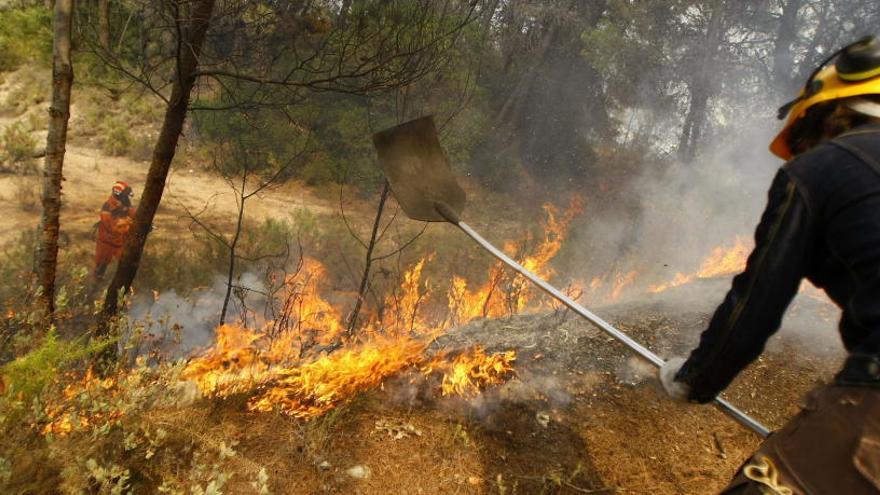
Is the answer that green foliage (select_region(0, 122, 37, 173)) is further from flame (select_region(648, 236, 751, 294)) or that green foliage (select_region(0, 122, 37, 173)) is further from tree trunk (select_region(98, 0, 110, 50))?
flame (select_region(648, 236, 751, 294))

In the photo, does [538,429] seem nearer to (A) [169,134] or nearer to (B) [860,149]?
(B) [860,149]

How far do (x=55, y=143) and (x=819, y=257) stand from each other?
482 cm

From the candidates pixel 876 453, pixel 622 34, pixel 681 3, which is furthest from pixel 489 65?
pixel 876 453

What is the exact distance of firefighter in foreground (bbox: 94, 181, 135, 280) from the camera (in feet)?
23.5

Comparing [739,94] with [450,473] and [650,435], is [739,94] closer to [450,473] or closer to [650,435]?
[650,435]

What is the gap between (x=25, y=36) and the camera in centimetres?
1377

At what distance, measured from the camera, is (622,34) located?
16047 mm

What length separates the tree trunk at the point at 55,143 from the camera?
3516 mm

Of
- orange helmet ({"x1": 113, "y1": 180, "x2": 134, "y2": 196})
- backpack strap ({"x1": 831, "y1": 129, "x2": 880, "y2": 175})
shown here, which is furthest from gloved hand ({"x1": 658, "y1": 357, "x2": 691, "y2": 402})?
orange helmet ({"x1": 113, "y1": 180, "x2": 134, "y2": 196})

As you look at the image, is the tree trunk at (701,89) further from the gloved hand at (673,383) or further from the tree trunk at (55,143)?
the tree trunk at (55,143)

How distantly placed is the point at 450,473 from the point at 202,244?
7.91m

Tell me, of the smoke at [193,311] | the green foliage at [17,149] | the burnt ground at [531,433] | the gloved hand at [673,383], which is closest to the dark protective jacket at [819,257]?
the gloved hand at [673,383]

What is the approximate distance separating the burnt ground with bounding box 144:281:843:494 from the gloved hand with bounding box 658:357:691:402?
1.09 metres

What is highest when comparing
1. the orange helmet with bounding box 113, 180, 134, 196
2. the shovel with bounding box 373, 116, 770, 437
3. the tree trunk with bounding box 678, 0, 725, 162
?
the tree trunk with bounding box 678, 0, 725, 162
